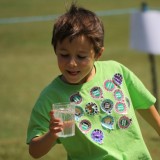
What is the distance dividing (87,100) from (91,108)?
0.05 metres

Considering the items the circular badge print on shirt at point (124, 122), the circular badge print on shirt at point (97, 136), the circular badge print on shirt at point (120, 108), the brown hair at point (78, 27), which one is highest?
the brown hair at point (78, 27)

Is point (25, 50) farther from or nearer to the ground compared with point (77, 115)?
nearer to the ground

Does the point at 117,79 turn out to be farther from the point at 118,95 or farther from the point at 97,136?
the point at 97,136

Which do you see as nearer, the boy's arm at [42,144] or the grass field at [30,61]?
the boy's arm at [42,144]

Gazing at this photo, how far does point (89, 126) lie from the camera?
312 centimetres

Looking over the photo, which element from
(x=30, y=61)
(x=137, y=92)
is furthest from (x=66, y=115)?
(x=30, y=61)

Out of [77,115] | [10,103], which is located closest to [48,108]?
[77,115]

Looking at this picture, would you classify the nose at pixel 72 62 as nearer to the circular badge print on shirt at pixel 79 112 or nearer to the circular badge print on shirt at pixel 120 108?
the circular badge print on shirt at pixel 79 112

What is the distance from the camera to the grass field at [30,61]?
5789 mm

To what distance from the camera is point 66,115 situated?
2.82 meters

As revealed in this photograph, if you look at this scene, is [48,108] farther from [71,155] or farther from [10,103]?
[10,103]

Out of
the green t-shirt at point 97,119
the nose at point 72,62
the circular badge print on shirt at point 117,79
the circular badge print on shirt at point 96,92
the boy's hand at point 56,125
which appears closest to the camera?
the boy's hand at point 56,125

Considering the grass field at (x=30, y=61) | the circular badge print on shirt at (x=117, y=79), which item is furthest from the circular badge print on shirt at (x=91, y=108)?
the grass field at (x=30, y=61)

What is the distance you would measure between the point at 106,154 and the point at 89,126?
0.19 metres
